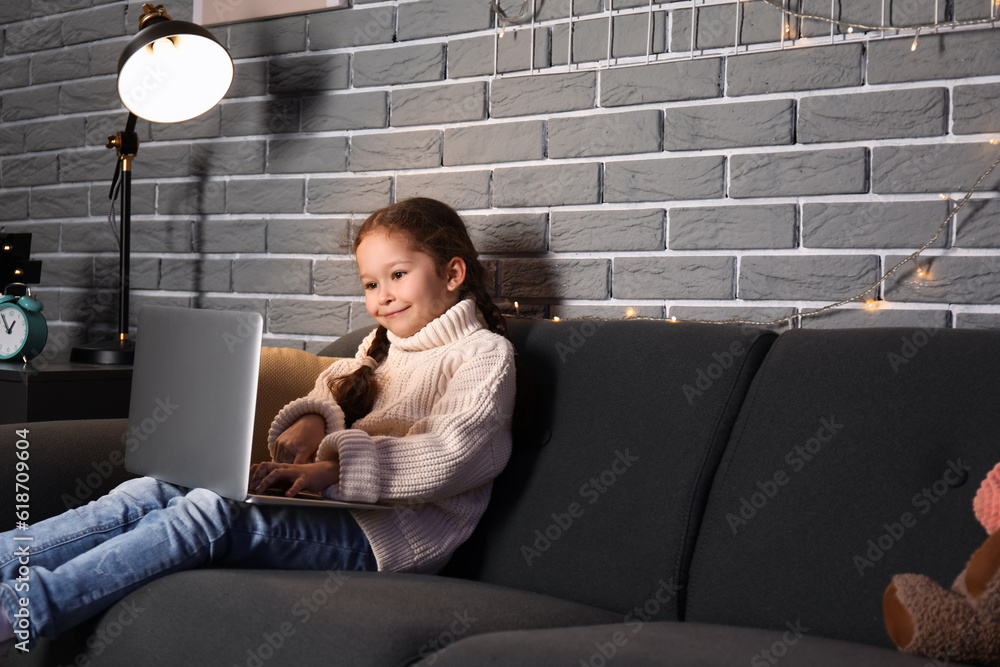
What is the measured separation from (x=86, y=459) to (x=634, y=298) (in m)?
1.10

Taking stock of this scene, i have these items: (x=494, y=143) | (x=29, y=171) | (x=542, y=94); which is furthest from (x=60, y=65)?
(x=542, y=94)

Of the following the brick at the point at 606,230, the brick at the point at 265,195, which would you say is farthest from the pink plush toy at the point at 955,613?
the brick at the point at 265,195

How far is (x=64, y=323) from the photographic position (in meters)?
2.87

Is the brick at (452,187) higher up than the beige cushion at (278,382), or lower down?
higher up

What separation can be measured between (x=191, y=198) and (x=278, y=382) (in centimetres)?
98

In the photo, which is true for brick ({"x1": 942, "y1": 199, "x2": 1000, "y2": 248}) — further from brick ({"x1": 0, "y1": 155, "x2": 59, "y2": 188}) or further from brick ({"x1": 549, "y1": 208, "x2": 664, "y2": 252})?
brick ({"x1": 0, "y1": 155, "x2": 59, "y2": 188})

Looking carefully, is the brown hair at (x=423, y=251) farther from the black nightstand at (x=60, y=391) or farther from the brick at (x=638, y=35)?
the black nightstand at (x=60, y=391)

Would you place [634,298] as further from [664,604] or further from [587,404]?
[664,604]

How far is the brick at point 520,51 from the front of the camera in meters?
2.06

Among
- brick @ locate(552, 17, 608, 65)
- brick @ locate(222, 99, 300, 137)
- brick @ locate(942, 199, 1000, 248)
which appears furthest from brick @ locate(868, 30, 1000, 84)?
brick @ locate(222, 99, 300, 137)

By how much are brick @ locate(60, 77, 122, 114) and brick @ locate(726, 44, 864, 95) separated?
1.86m

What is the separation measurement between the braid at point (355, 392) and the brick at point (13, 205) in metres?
1.70

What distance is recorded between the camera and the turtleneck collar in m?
1.75

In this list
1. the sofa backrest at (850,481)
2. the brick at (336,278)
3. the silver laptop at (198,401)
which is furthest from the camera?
the brick at (336,278)
